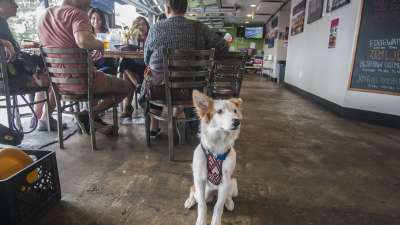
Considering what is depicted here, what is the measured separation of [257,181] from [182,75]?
0.99 m

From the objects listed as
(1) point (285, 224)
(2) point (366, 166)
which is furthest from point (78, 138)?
(2) point (366, 166)

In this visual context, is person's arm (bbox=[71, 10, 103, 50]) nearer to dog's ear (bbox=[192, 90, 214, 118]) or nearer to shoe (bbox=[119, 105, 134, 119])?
dog's ear (bbox=[192, 90, 214, 118])

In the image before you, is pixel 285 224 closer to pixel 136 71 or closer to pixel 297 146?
pixel 297 146

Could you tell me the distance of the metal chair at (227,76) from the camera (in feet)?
8.89

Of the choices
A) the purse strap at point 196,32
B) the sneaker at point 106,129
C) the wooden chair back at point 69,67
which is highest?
the purse strap at point 196,32

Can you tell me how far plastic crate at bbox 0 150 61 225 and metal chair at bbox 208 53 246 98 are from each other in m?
1.68

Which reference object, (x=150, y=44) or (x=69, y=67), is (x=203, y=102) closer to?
(x=150, y=44)

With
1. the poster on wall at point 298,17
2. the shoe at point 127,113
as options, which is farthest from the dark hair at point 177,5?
the poster on wall at point 298,17

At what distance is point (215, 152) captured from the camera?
130 cm

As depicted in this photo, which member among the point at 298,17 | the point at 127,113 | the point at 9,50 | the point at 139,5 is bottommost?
the point at 127,113

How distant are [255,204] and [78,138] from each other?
1926 mm

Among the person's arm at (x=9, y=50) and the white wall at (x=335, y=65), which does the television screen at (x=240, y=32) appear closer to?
the white wall at (x=335, y=65)

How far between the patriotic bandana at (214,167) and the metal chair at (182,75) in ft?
2.51

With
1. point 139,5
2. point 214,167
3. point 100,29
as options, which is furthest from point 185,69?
point 139,5
